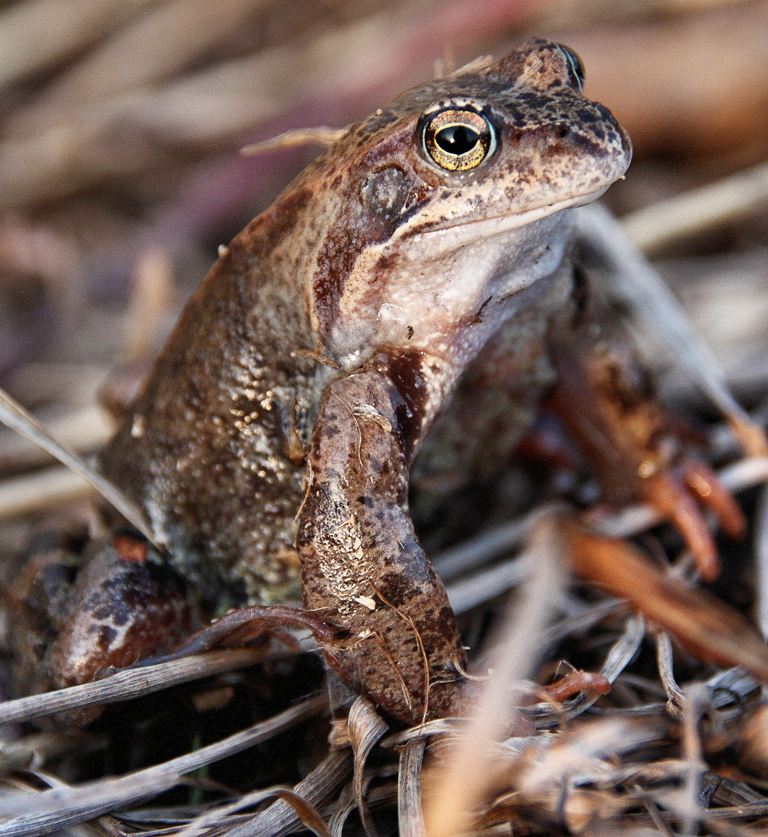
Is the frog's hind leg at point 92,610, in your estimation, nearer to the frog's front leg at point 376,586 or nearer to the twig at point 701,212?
the frog's front leg at point 376,586

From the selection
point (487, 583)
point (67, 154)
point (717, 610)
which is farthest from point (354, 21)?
point (717, 610)

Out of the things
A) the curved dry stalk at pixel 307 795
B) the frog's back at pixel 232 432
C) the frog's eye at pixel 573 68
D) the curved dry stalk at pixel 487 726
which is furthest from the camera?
the frog's back at pixel 232 432

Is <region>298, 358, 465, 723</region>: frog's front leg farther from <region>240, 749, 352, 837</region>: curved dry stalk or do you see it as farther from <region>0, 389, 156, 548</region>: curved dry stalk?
<region>0, 389, 156, 548</region>: curved dry stalk

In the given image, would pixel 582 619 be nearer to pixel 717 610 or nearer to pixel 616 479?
pixel 717 610

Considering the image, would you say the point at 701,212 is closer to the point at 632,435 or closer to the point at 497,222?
the point at 632,435

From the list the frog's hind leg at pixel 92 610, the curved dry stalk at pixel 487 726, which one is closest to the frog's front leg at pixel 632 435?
the curved dry stalk at pixel 487 726

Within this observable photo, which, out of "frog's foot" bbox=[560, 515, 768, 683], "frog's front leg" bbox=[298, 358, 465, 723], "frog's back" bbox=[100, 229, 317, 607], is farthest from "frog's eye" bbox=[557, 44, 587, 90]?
"frog's foot" bbox=[560, 515, 768, 683]

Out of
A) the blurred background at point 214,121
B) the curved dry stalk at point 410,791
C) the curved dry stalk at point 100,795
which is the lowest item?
the curved dry stalk at point 410,791
